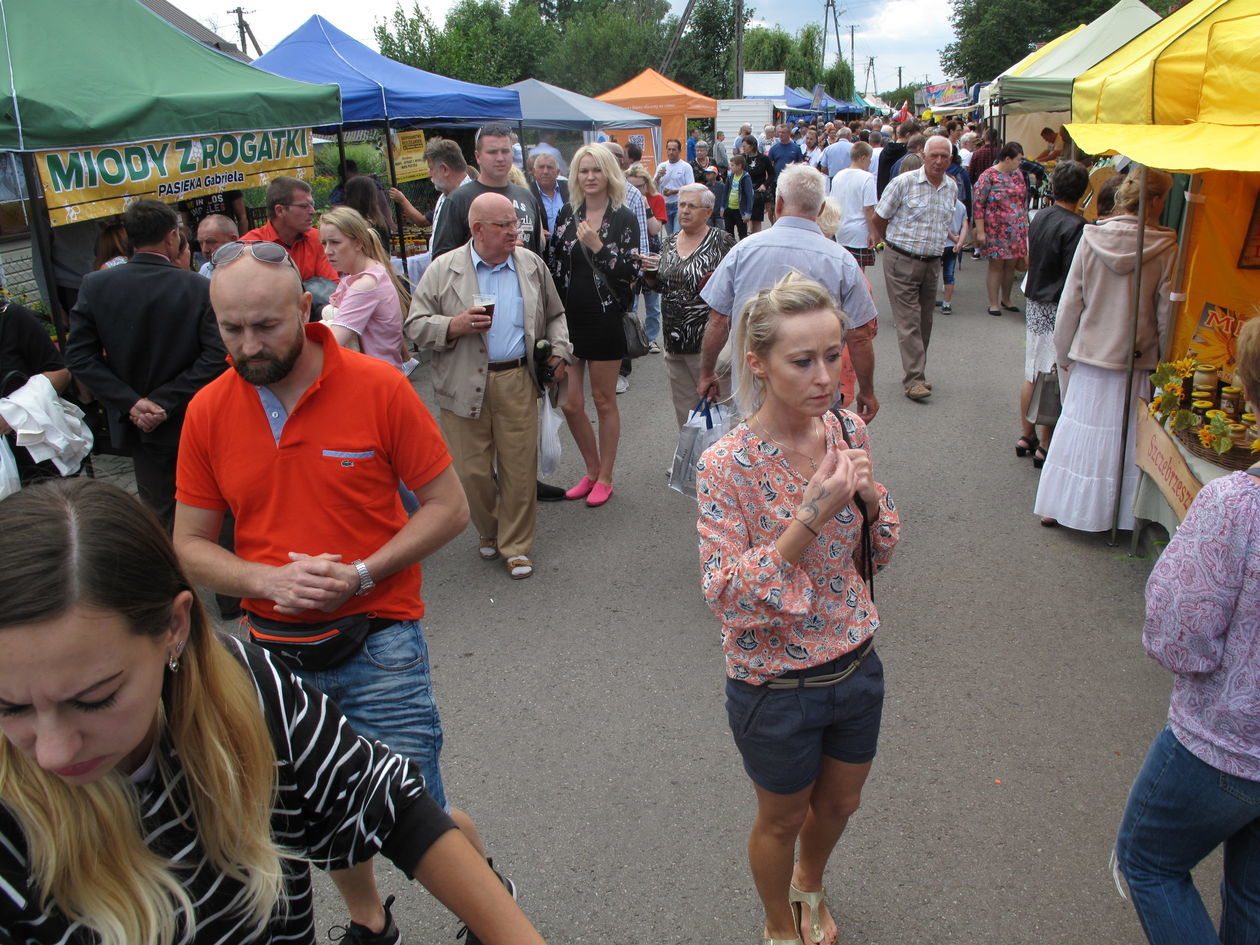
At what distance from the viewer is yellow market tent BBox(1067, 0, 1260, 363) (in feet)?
11.6

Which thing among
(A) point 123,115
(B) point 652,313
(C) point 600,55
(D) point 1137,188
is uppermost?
(C) point 600,55

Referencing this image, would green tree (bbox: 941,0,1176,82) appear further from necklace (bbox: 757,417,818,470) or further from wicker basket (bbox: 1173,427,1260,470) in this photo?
necklace (bbox: 757,417,818,470)

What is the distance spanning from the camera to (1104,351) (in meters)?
4.89

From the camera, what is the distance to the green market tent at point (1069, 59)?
312 inches

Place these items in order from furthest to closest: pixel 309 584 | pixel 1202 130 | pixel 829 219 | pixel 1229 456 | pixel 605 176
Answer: pixel 605 176 → pixel 829 219 → pixel 1229 456 → pixel 1202 130 → pixel 309 584

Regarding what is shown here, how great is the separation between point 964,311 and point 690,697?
8518mm

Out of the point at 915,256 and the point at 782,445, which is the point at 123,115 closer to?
the point at 782,445

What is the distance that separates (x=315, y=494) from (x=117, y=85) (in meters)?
4.66

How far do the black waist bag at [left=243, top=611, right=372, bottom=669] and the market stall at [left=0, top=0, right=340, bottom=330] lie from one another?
12.9ft

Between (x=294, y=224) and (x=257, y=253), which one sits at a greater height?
(x=257, y=253)

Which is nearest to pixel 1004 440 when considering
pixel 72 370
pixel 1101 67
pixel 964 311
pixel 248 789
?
pixel 1101 67

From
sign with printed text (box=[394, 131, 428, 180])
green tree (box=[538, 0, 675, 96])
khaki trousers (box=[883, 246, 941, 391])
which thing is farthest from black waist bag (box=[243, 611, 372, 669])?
green tree (box=[538, 0, 675, 96])

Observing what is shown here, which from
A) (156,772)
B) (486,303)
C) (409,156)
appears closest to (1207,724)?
(156,772)

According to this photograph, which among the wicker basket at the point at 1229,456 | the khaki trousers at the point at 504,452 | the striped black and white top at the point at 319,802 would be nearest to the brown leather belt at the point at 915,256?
the wicker basket at the point at 1229,456
